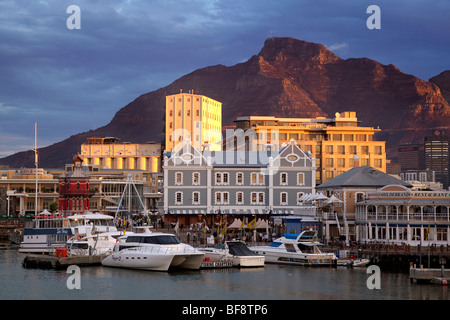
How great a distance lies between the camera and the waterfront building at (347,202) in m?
74.9

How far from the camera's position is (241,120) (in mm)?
162375

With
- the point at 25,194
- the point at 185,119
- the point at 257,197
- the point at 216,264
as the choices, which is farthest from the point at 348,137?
the point at 216,264

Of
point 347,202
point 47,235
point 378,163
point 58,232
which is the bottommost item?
point 47,235

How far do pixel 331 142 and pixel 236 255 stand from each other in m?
84.8

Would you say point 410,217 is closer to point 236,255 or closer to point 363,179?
point 363,179

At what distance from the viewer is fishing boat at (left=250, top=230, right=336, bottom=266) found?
61.0 m

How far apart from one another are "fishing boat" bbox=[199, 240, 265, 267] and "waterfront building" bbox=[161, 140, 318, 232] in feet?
104

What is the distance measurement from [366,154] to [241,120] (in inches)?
1294

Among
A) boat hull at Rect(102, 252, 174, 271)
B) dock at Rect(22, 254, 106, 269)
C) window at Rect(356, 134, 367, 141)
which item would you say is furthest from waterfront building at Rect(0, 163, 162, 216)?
boat hull at Rect(102, 252, 174, 271)

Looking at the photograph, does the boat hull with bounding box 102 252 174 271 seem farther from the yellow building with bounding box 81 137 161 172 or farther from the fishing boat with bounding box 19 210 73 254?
the yellow building with bounding box 81 137 161 172

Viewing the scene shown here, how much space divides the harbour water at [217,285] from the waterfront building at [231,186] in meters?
35.6

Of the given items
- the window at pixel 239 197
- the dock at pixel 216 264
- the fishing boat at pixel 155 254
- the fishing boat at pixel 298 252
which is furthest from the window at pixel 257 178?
the fishing boat at pixel 155 254

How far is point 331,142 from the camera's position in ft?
468

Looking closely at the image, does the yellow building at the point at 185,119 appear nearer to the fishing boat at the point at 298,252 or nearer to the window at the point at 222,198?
the window at the point at 222,198
